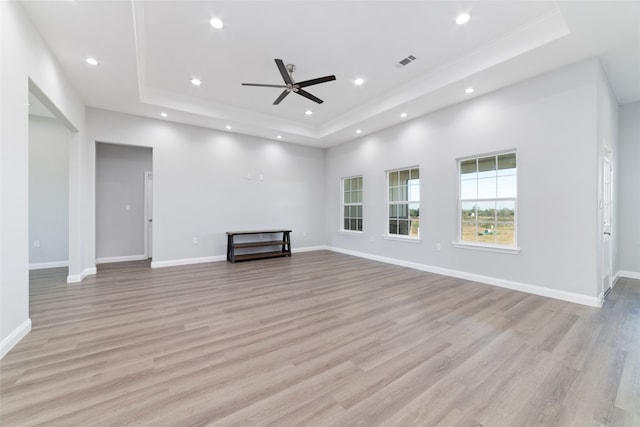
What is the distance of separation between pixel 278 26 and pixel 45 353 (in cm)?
390

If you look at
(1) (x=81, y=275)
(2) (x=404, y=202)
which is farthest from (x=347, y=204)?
(1) (x=81, y=275)

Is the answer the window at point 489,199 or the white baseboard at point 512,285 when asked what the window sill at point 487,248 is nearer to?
the window at point 489,199

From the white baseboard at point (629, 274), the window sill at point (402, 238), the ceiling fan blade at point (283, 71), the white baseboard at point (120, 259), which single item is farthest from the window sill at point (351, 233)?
the white baseboard at point (120, 259)

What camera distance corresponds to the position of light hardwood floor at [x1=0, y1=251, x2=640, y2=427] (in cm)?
145

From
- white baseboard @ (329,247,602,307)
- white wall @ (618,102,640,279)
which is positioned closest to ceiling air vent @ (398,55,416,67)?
white baseboard @ (329,247,602,307)

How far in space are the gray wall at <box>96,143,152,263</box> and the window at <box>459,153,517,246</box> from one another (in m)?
6.83

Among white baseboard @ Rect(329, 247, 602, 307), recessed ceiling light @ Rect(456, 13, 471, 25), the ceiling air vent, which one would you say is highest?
the ceiling air vent

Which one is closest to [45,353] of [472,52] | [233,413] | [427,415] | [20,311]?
[20,311]

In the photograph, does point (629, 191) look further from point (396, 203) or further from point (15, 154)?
point (15, 154)

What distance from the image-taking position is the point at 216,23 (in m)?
2.92

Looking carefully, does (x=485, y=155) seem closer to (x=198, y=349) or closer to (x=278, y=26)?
(x=278, y=26)

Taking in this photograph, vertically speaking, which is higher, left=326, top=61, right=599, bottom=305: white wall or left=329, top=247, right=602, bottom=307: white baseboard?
left=326, top=61, right=599, bottom=305: white wall

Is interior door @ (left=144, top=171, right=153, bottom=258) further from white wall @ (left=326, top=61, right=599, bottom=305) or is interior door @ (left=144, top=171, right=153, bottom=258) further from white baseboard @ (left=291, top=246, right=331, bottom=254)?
white wall @ (left=326, top=61, right=599, bottom=305)

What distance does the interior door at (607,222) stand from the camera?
3.43 m
